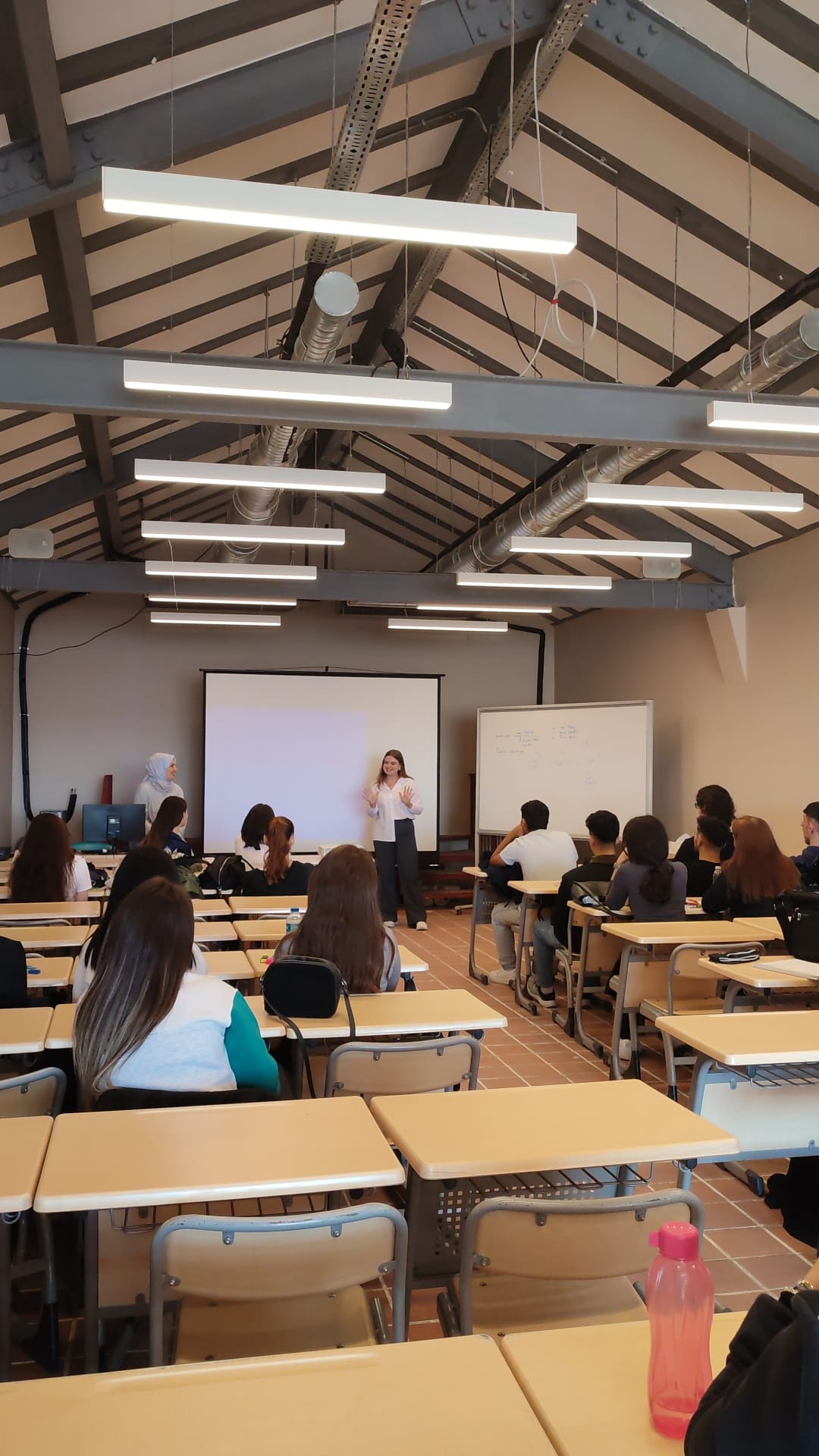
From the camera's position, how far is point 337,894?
326cm

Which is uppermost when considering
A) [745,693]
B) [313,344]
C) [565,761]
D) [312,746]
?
Result: [313,344]

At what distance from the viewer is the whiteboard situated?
9.61 m

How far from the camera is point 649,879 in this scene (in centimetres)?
496

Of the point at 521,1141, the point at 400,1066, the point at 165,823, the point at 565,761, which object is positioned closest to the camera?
the point at 521,1141

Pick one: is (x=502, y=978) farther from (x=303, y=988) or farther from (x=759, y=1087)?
(x=303, y=988)

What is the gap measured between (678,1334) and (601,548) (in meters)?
5.72

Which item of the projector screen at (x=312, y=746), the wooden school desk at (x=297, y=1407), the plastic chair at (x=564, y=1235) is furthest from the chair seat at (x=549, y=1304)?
the projector screen at (x=312, y=746)

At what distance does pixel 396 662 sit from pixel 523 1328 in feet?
34.1

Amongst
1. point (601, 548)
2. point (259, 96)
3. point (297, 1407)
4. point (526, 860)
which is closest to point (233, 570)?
point (601, 548)

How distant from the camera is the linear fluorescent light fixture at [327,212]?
2.45m

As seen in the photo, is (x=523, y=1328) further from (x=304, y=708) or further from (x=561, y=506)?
(x=304, y=708)

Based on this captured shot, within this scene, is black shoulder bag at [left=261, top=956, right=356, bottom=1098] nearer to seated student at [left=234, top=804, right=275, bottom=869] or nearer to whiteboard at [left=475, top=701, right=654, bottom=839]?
seated student at [left=234, top=804, right=275, bottom=869]

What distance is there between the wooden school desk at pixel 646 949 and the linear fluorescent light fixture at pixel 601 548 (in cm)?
258

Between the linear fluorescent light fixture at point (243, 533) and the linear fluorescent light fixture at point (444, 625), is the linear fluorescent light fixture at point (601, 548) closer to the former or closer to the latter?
the linear fluorescent light fixture at point (243, 533)
